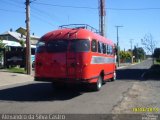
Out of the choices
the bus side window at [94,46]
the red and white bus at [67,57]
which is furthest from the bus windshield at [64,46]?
the bus side window at [94,46]

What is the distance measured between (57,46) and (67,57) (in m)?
0.75

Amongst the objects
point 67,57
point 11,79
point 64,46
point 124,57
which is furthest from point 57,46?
point 124,57

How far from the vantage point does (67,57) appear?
49.9 feet

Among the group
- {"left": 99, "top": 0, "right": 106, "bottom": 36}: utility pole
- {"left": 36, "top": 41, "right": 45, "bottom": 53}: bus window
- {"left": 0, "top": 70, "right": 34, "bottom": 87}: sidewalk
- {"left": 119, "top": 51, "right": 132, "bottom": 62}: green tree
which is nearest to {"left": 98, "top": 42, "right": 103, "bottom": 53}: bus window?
{"left": 36, "top": 41, "right": 45, "bottom": 53}: bus window

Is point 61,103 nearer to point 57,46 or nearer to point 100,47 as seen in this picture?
point 57,46

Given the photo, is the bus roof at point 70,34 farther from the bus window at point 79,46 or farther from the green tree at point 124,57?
the green tree at point 124,57

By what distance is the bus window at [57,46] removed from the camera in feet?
50.5

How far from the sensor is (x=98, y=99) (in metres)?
14.3

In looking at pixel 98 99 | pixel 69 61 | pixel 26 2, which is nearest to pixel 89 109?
pixel 98 99

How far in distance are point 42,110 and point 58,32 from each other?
5442 millimetres

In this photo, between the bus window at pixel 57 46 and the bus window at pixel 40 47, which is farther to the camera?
the bus window at pixel 40 47

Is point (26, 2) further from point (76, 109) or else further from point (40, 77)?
point (76, 109)

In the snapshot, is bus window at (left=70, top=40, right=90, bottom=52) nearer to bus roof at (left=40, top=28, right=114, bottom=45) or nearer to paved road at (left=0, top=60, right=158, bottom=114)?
bus roof at (left=40, top=28, right=114, bottom=45)

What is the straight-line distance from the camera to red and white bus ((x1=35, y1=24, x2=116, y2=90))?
15086 mm
